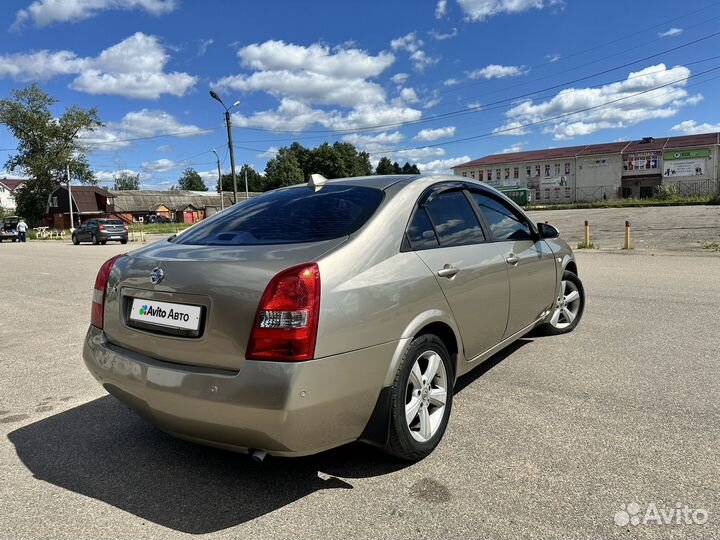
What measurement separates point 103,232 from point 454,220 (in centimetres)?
3105

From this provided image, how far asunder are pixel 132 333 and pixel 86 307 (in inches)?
240

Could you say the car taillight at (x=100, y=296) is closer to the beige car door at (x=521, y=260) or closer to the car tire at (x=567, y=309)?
the beige car door at (x=521, y=260)

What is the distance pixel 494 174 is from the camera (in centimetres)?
8406

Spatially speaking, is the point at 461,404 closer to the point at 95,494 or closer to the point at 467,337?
the point at 467,337

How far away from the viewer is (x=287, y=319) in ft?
7.73

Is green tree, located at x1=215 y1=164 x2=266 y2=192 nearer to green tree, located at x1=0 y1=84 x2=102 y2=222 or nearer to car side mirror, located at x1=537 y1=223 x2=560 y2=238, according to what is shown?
green tree, located at x1=0 y1=84 x2=102 y2=222

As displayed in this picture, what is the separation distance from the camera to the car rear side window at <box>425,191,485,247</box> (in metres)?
3.39

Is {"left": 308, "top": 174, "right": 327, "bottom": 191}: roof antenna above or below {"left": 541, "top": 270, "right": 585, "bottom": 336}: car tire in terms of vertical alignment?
above

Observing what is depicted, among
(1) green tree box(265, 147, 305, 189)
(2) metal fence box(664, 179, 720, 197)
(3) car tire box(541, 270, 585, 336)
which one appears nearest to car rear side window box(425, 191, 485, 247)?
(3) car tire box(541, 270, 585, 336)

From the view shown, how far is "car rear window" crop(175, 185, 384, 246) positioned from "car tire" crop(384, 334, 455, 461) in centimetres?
79

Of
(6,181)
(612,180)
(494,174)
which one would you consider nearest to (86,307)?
(612,180)

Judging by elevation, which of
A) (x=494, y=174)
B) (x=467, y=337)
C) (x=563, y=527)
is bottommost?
(x=563, y=527)

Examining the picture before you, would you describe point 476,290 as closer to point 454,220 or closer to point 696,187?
point 454,220

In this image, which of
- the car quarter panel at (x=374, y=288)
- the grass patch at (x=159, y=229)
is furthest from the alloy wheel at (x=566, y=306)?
the grass patch at (x=159, y=229)
